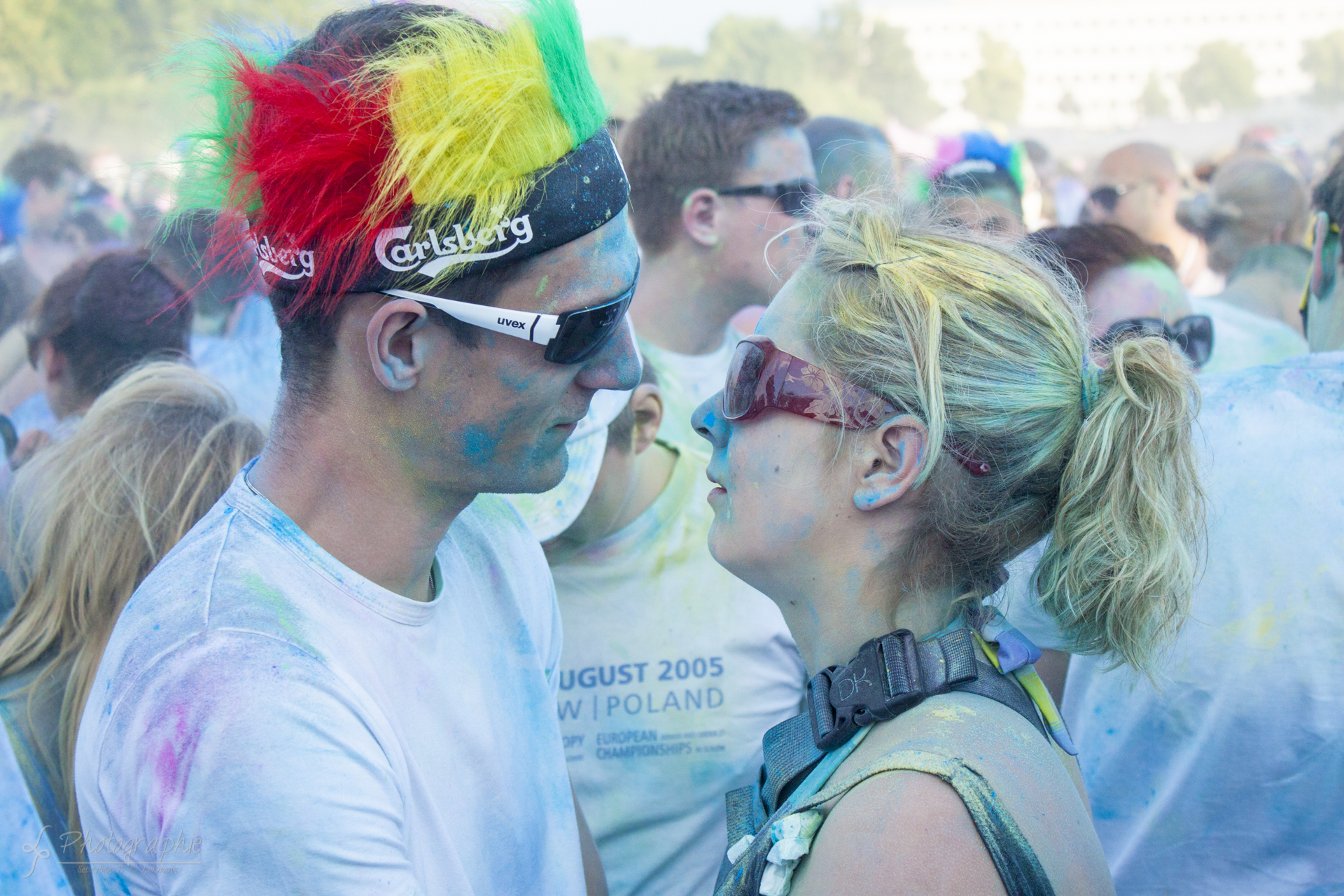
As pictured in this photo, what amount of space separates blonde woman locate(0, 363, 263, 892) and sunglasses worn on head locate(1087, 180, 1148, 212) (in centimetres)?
623

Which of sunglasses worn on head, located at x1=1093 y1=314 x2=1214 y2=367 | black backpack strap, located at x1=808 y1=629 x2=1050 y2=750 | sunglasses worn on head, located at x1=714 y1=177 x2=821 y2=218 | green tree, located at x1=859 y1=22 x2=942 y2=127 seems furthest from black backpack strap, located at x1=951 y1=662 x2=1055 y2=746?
green tree, located at x1=859 y1=22 x2=942 y2=127

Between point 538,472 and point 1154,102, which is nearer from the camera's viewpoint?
point 538,472

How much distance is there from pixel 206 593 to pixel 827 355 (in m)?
1.10

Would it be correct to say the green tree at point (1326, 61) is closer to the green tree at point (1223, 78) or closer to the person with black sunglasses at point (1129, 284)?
the green tree at point (1223, 78)

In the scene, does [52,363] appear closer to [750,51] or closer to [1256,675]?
[1256,675]

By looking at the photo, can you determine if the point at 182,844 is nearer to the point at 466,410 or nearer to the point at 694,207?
the point at 466,410

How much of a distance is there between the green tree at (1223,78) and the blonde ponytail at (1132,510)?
85647 mm

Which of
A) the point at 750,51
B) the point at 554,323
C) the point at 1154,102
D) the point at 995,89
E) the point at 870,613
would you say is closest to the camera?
the point at 554,323

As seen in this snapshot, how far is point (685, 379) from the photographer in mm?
3957

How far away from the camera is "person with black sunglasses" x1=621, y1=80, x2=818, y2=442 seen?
4020 millimetres

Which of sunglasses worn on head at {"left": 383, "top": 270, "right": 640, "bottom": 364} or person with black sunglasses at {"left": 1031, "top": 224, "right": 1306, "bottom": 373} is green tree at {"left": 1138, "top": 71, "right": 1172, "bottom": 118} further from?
sunglasses worn on head at {"left": 383, "top": 270, "right": 640, "bottom": 364}

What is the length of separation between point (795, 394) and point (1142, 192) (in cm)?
597

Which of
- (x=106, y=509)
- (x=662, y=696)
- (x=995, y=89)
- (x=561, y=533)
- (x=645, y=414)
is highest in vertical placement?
(x=106, y=509)

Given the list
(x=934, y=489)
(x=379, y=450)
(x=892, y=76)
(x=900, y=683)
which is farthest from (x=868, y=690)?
(x=892, y=76)
